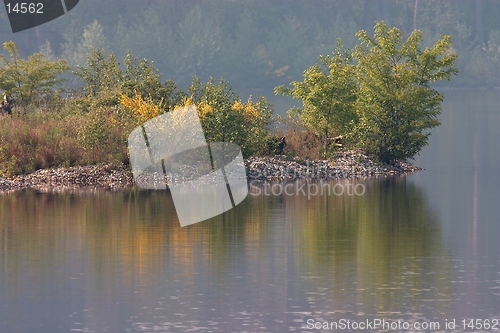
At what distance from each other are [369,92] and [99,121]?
32.4 ft

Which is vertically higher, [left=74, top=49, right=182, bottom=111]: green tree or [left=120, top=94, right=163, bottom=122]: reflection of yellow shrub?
[left=74, top=49, right=182, bottom=111]: green tree

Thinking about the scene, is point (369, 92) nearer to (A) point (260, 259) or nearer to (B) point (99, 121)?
(B) point (99, 121)

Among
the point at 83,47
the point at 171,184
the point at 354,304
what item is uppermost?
the point at 83,47

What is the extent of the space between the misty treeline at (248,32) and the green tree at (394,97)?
77.0m

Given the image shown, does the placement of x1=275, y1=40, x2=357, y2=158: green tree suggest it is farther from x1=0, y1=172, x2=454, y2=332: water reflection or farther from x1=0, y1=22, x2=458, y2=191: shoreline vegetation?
x1=0, y1=172, x2=454, y2=332: water reflection

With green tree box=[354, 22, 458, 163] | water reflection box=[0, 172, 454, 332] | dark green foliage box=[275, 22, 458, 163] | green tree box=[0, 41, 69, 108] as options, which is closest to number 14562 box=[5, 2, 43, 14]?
green tree box=[0, 41, 69, 108]

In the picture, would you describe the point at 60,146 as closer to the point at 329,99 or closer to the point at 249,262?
the point at 329,99

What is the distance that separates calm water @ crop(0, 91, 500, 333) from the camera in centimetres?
1673

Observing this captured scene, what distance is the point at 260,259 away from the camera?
21.1 m

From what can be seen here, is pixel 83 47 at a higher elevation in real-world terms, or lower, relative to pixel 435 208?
higher

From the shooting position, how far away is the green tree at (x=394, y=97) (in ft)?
127

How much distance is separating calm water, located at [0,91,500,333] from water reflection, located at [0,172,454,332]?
0.12ft

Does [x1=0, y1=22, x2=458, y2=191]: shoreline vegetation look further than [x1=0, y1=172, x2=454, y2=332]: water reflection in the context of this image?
Yes

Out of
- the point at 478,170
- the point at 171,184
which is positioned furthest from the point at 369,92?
the point at 171,184
